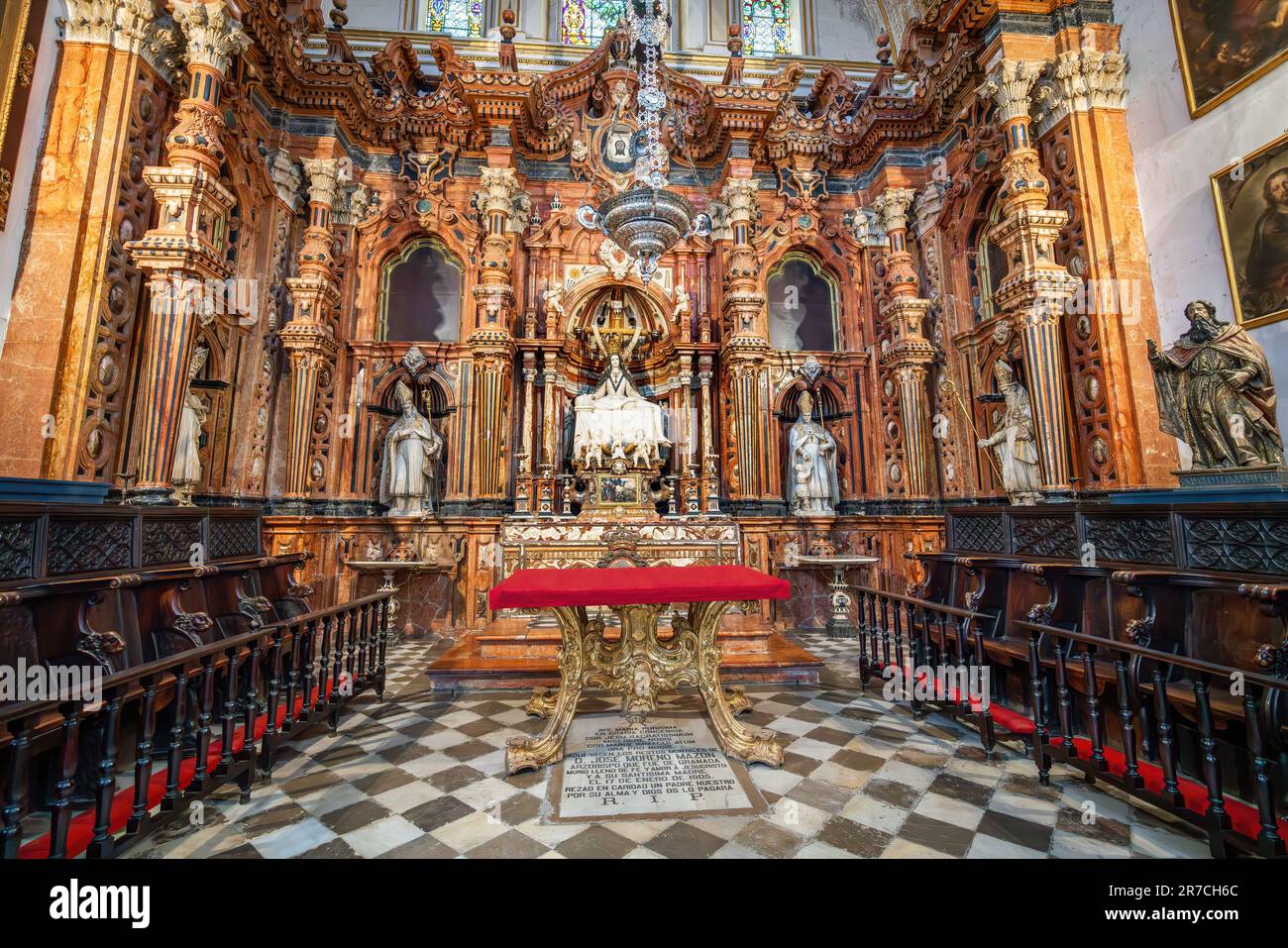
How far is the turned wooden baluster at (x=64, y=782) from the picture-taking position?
7.22 ft

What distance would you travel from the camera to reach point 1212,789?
8.10 ft

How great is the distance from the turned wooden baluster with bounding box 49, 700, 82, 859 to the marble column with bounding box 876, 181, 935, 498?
9988 mm

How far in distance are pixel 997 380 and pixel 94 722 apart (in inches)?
409

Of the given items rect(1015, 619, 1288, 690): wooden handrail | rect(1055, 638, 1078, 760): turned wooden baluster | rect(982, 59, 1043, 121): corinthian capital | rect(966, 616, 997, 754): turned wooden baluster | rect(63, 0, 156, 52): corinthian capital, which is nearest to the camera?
rect(1015, 619, 1288, 690): wooden handrail

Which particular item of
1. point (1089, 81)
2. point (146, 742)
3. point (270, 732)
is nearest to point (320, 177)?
point (270, 732)

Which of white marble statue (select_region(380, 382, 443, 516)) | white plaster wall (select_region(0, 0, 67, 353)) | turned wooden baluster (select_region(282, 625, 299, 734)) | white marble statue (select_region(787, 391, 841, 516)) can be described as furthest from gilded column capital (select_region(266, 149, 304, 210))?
white marble statue (select_region(787, 391, 841, 516))

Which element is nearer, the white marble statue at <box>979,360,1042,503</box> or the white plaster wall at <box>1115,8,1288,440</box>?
the white plaster wall at <box>1115,8,1288,440</box>

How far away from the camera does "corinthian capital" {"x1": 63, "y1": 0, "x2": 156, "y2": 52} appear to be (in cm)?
568

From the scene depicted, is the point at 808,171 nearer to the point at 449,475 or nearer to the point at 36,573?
the point at 449,475

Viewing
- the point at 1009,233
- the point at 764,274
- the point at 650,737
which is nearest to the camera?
the point at 650,737

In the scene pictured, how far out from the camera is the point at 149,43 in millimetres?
6121

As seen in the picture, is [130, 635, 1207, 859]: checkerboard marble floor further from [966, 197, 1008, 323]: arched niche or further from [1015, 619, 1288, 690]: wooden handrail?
[966, 197, 1008, 323]: arched niche

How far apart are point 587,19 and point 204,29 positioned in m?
9.07
